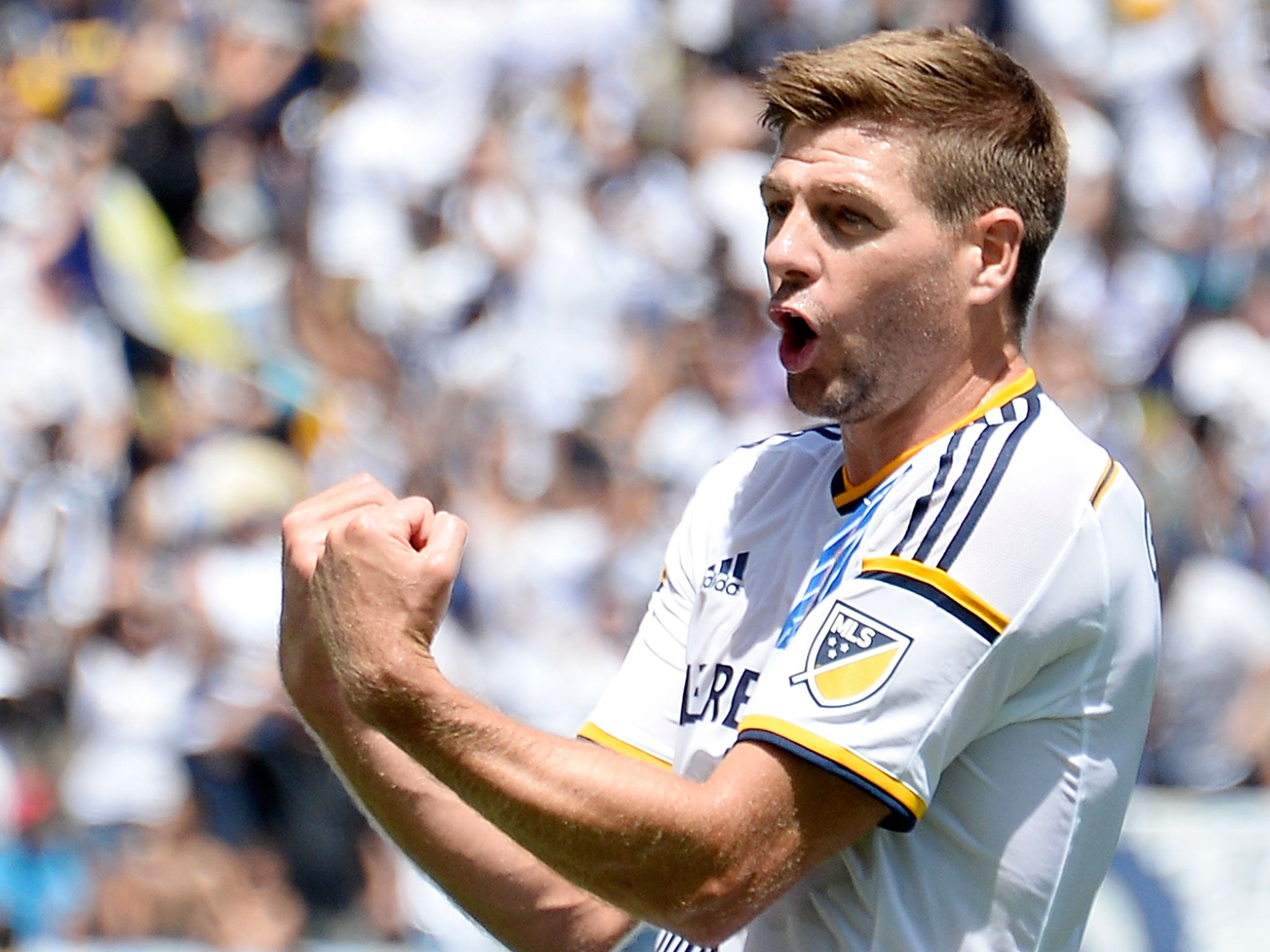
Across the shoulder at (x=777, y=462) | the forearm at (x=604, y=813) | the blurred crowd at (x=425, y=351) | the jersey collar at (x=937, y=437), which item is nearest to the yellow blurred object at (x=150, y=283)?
the blurred crowd at (x=425, y=351)

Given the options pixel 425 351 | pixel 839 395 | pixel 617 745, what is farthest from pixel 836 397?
pixel 425 351

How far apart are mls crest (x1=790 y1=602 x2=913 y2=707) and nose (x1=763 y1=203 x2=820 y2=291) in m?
0.44

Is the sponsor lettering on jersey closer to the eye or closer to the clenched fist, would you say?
the clenched fist

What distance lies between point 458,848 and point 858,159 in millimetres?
1034

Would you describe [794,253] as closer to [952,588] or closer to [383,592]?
[952,588]

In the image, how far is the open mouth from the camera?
2.05 meters

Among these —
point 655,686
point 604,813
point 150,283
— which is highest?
point 604,813

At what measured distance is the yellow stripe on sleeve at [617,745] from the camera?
226 cm

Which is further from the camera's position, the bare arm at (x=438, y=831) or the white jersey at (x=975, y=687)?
the bare arm at (x=438, y=831)

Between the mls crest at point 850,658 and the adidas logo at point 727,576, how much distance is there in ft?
1.14

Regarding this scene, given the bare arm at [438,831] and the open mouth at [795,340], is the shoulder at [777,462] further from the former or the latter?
the bare arm at [438,831]

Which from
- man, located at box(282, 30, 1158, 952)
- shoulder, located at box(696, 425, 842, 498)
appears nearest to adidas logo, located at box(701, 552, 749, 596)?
man, located at box(282, 30, 1158, 952)

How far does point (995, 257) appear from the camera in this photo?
81.2 inches

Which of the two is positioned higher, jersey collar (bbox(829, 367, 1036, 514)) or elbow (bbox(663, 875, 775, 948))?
jersey collar (bbox(829, 367, 1036, 514))
